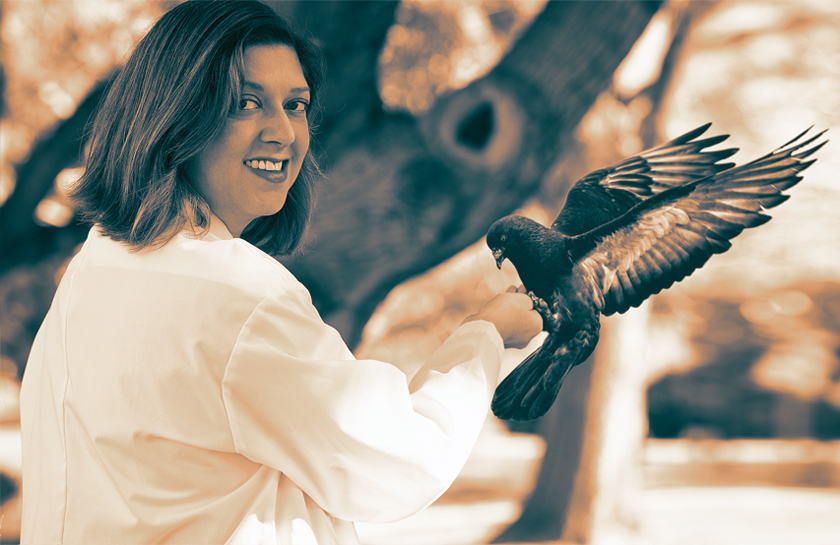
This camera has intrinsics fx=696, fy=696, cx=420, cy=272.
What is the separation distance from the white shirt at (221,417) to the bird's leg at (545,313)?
0.33 metres

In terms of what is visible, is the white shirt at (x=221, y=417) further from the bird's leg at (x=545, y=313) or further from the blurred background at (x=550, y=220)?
the blurred background at (x=550, y=220)

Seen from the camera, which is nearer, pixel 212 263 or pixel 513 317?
pixel 212 263

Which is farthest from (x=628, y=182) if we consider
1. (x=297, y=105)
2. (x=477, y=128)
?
(x=477, y=128)

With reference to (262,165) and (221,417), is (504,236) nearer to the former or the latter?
(262,165)

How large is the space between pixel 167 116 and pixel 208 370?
46 centimetres

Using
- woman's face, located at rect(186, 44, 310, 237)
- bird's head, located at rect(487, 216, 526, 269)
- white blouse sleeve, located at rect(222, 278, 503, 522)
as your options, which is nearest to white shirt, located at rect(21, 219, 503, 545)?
white blouse sleeve, located at rect(222, 278, 503, 522)

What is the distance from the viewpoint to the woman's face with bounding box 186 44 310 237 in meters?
1.28

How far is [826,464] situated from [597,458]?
15.6ft

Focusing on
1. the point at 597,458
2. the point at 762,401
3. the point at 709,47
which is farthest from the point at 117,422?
the point at 762,401

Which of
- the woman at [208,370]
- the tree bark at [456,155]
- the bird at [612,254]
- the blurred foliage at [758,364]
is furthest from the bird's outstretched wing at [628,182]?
the blurred foliage at [758,364]

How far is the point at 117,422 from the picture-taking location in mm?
1105

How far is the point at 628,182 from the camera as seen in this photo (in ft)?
5.18

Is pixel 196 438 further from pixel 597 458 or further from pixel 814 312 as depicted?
pixel 814 312

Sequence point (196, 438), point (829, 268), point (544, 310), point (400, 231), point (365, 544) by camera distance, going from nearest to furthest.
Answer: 1. point (196, 438)
2. point (544, 310)
3. point (400, 231)
4. point (365, 544)
5. point (829, 268)
